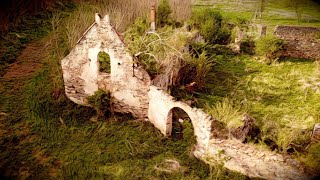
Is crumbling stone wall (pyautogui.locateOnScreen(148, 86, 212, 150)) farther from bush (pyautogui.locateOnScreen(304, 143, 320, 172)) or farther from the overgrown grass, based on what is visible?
bush (pyautogui.locateOnScreen(304, 143, 320, 172))

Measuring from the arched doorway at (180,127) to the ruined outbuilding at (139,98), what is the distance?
69 millimetres

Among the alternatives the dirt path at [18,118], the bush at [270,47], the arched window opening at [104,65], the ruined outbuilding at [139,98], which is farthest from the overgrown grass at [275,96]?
the dirt path at [18,118]

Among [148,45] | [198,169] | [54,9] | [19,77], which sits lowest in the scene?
[198,169]

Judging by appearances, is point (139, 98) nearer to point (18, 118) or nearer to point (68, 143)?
point (68, 143)

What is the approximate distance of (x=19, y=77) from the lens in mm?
10562

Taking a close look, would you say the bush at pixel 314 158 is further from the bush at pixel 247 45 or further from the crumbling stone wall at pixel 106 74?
the bush at pixel 247 45

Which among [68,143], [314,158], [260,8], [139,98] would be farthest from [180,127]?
[260,8]

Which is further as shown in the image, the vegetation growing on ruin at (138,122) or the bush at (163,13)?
the bush at (163,13)

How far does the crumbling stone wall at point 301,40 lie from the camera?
13.8 m

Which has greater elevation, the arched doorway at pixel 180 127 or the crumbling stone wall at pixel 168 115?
the crumbling stone wall at pixel 168 115

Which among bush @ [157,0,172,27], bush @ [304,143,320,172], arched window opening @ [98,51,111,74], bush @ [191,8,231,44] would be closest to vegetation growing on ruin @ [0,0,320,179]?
bush @ [304,143,320,172]

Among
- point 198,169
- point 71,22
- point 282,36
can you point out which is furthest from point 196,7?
point 198,169

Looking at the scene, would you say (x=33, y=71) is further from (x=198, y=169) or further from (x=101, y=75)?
(x=198, y=169)

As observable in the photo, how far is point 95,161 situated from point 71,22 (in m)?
7.43
